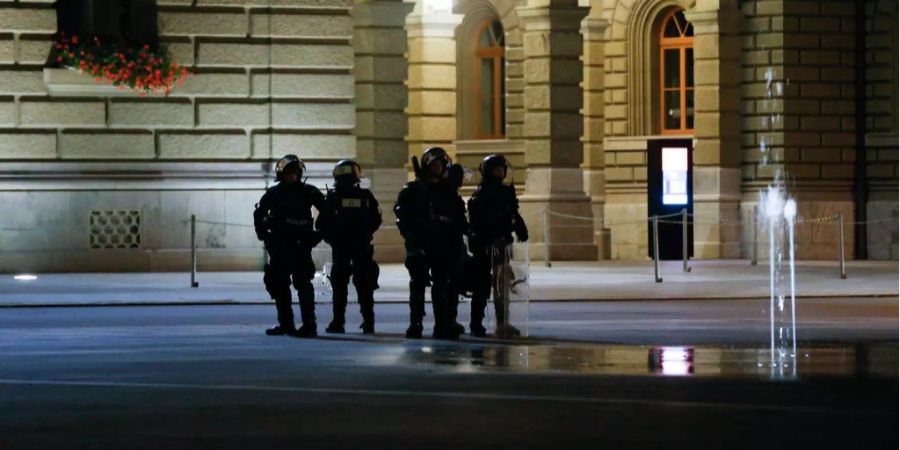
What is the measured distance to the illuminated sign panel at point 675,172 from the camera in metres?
37.1

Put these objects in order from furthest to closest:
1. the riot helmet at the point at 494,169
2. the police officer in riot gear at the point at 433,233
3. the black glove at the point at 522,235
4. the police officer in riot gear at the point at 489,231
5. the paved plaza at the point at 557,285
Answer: the paved plaza at the point at 557,285 < the riot helmet at the point at 494,169 < the police officer in riot gear at the point at 489,231 < the black glove at the point at 522,235 < the police officer in riot gear at the point at 433,233

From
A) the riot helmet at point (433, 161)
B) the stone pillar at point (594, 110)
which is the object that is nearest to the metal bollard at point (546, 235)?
the stone pillar at point (594, 110)

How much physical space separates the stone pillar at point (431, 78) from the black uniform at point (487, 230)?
17.9 meters

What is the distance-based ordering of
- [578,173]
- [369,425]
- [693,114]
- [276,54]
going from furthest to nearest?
[693,114]
[578,173]
[276,54]
[369,425]

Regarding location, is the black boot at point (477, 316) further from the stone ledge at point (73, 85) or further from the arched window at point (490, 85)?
the arched window at point (490, 85)

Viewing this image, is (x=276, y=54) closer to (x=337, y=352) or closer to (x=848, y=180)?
(x=848, y=180)

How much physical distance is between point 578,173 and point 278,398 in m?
22.3

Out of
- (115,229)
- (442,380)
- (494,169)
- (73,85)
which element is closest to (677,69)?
(115,229)

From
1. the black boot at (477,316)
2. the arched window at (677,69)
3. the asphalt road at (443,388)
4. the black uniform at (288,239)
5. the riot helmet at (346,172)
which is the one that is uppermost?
the arched window at (677,69)

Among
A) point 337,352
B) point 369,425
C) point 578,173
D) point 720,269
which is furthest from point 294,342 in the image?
point 578,173

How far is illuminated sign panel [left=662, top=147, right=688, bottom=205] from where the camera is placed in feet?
122

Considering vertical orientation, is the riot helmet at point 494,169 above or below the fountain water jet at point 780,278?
above

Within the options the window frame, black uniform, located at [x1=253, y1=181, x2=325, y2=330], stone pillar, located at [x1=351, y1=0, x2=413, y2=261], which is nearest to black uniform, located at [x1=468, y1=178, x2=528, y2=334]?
black uniform, located at [x1=253, y1=181, x2=325, y2=330]

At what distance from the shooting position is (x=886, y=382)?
14.2 metres
